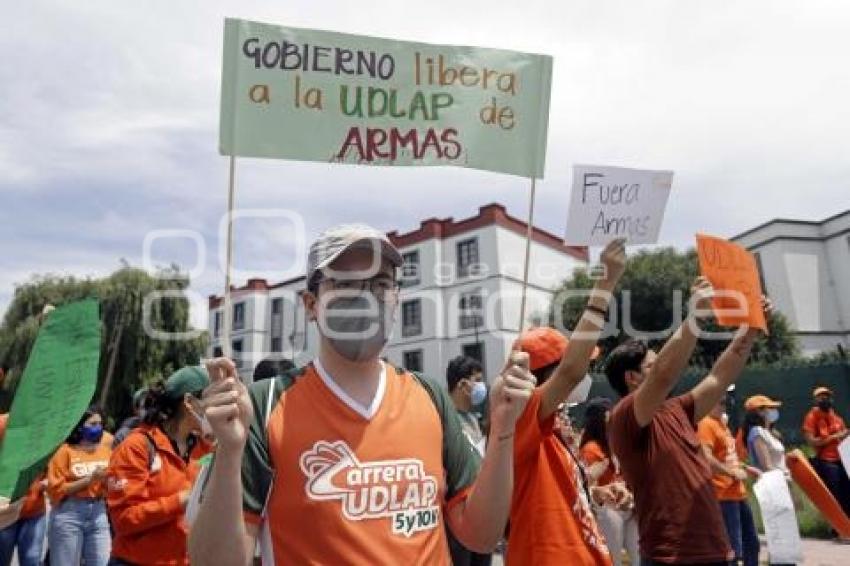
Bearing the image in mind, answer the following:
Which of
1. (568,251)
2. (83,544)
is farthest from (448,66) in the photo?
(568,251)

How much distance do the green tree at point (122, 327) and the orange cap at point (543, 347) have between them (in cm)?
2309

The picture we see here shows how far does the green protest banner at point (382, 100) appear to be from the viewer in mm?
2621

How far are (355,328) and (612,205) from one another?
2.02 metres

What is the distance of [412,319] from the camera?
40.5 m

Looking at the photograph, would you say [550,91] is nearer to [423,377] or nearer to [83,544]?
[423,377]

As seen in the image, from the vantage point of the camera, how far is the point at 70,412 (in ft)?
8.06

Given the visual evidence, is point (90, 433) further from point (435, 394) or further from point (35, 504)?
point (435, 394)

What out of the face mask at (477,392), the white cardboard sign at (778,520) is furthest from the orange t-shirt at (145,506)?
the white cardboard sign at (778,520)

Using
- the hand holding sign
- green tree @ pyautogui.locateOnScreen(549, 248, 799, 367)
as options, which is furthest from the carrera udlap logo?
green tree @ pyautogui.locateOnScreen(549, 248, 799, 367)

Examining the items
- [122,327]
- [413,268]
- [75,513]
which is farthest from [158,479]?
[413,268]

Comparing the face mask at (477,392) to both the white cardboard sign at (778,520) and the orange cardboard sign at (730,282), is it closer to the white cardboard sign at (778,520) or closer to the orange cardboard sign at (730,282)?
the orange cardboard sign at (730,282)

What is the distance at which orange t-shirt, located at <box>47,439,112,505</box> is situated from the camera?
563cm

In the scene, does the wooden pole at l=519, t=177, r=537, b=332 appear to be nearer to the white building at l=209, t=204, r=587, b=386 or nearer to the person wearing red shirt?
the person wearing red shirt

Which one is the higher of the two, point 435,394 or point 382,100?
point 382,100
